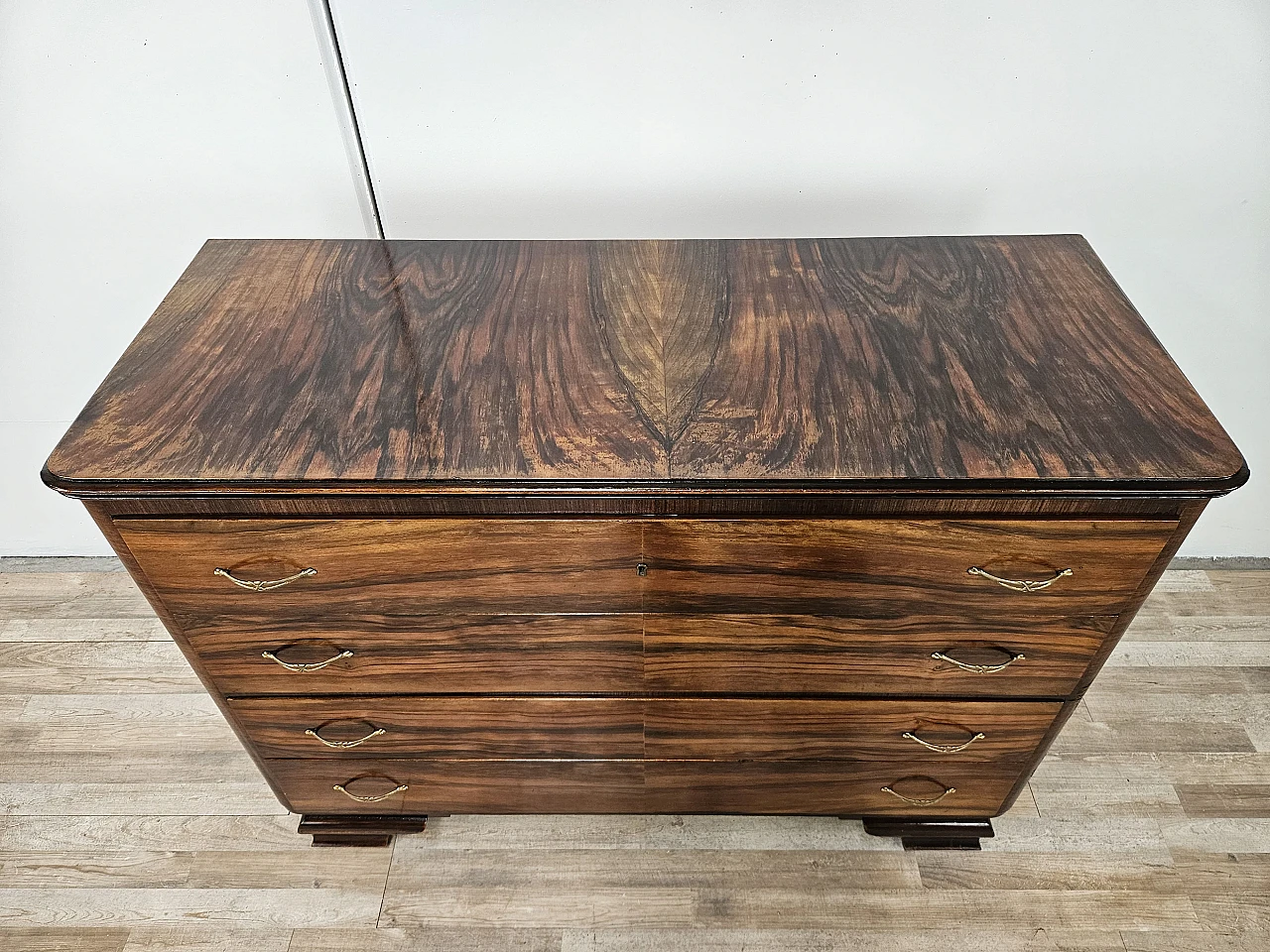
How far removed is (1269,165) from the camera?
131 cm

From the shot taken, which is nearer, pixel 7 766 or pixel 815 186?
pixel 815 186

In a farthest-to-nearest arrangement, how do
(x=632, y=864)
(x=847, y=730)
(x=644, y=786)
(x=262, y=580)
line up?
(x=632, y=864)
(x=644, y=786)
(x=847, y=730)
(x=262, y=580)

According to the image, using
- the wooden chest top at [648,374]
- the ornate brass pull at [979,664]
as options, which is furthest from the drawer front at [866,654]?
the wooden chest top at [648,374]

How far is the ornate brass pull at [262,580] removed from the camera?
3.14ft

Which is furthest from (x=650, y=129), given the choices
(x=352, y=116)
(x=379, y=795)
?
(x=379, y=795)

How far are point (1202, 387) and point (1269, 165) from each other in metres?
0.39

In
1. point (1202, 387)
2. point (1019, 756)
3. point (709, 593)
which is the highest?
point (709, 593)

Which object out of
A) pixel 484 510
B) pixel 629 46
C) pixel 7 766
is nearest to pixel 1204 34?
pixel 629 46

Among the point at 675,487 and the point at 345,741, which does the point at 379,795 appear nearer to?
the point at 345,741

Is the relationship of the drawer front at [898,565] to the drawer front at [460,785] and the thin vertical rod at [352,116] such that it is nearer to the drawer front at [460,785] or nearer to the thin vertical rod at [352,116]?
the drawer front at [460,785]

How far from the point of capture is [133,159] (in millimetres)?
1324

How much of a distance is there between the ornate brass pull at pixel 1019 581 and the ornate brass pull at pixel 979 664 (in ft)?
0.41

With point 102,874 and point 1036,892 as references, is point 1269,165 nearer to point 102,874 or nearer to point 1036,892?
point 1036,892

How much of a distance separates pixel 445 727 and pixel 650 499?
49 cm
